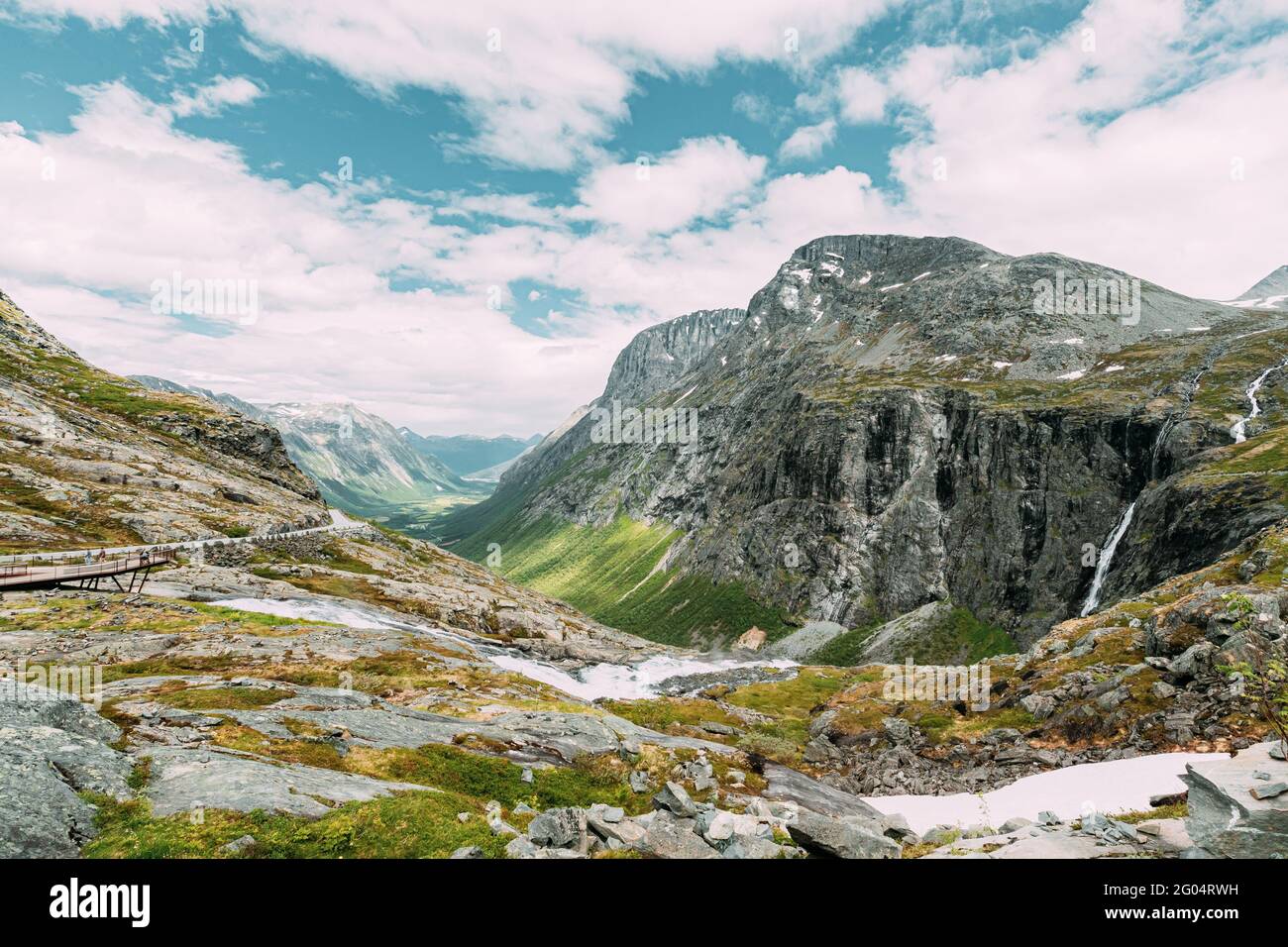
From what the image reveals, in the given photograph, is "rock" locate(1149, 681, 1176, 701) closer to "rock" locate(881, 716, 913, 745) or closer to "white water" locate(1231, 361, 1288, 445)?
"rock" locate(881, 716, 913, 745)

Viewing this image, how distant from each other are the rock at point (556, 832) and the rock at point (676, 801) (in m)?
6.89

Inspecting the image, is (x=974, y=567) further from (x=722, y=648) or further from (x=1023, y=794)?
(x=1023, y=794)

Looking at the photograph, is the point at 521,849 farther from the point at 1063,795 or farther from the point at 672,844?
the point at 1063,795

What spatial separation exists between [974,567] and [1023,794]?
149 meters

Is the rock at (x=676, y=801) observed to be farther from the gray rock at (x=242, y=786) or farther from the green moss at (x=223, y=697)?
the green moss at (x=223, y=697)

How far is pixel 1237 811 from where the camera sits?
13.4m

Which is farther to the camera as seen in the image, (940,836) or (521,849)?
(940,836)

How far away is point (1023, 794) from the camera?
35656 millimetres

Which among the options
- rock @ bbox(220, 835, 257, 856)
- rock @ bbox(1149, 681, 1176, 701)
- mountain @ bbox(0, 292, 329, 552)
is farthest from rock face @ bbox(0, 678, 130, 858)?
mountain @ bbox(0, 292, 329, 552)

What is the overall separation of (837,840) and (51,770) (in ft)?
75.2

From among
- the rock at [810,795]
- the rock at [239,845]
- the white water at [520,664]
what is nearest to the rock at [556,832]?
the rock at [239,845]

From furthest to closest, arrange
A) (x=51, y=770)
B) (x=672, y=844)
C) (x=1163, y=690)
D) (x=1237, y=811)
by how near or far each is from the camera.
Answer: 1. (x=1163, y=690)
2. (x=672, y=844)
3. (x=51, y=770)
4. (x=1237, y=811)

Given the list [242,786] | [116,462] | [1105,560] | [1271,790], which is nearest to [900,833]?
[1271,790]
